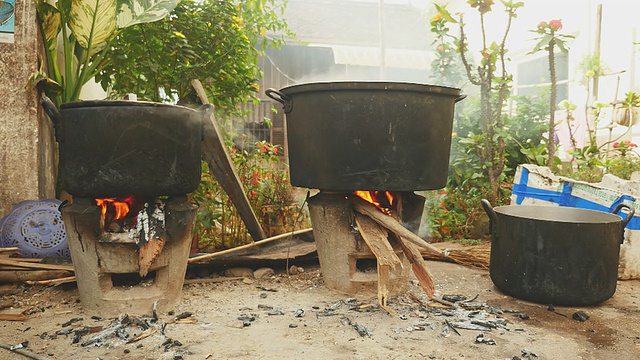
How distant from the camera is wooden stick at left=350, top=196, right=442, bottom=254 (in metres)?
2.83

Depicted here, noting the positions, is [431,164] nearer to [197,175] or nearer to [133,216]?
[197,175]

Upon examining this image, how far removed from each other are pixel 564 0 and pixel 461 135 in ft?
15.4

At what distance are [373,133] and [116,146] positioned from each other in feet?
4.96

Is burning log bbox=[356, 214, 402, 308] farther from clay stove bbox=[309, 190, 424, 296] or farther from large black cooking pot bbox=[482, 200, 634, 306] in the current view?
large black cooking pot bbox=[482, 200, 634, 306]

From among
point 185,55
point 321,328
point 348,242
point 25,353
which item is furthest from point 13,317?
point 185,55

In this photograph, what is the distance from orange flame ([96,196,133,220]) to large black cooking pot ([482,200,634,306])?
2568 mm

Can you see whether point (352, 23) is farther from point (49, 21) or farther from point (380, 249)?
point (380, 249)

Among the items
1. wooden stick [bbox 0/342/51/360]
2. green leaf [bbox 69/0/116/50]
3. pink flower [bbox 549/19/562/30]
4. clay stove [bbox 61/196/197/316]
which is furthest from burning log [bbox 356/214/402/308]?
pink flower [bbox 549/19/562/30]

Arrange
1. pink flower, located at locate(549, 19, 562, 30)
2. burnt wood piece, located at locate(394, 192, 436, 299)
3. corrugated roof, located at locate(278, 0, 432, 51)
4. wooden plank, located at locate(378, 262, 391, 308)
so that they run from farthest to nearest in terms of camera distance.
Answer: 1. corrugated roof, located at locate(278, 0, 432, 51)
2. pink flower, located at locate(549, 19, 562, 30)
3. burnt wood piece, located at locate(394, 192, 436, 299)
4. wooden plank, located at locate(378, 262, 391, 308)

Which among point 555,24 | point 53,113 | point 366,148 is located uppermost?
point 555,24

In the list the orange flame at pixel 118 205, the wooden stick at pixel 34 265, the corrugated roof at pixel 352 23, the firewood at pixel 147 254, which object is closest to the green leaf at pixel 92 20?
the orange flame at pixel 118 205

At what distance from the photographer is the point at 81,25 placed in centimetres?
365

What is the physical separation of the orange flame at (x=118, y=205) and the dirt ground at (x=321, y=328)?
0.63m

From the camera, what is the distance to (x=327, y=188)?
9.84ft
